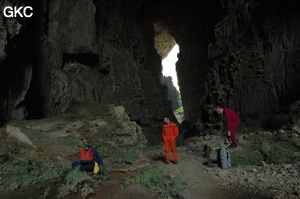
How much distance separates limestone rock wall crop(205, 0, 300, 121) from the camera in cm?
1278

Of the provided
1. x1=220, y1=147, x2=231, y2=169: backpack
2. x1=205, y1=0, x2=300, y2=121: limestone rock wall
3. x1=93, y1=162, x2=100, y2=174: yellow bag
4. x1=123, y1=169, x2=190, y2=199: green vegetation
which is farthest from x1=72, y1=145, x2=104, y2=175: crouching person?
x1=205, y1=0, x2=300, y2=121: limestone rock wall

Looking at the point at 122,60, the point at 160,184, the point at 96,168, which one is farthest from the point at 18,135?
the point at 122,60

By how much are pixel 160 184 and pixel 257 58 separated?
1255 cm

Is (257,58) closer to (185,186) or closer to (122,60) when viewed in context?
(185,186)

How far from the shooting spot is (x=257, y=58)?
14.5 m

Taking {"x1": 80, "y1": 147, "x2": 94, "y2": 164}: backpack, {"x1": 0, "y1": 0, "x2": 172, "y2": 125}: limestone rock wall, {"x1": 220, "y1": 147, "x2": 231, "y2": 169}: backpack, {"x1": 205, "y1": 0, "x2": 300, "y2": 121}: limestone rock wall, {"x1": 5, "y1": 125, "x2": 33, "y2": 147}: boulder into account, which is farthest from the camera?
Result: {"x1": 205, "y1": 0, "x2": 300, "y2": 121}: limestone rock wall

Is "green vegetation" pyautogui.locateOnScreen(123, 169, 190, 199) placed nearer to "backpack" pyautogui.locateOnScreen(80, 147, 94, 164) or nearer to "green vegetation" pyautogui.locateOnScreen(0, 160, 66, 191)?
A: "backpack" pyautogui.locateOnScreen(80, 147, 94, 164)

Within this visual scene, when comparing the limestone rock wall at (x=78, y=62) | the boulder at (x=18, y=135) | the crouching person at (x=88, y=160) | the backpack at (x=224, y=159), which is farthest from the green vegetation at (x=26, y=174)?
the backpack at (x=224, y=159)

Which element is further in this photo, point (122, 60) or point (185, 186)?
point (122, 60)

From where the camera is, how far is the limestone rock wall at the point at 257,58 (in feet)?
41.9

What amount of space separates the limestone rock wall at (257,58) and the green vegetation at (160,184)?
10.3 metres

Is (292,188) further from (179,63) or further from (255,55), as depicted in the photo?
(179,63)

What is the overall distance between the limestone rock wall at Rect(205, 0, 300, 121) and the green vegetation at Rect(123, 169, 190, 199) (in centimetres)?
1033

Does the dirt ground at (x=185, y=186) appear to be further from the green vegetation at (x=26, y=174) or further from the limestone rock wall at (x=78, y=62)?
the limestone rock wall at (x=78, y=62)
